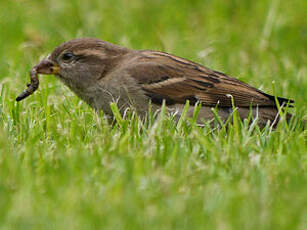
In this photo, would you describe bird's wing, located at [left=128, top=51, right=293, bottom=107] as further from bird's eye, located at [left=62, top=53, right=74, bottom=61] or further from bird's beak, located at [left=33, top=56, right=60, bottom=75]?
bird's beak, located at [left=33, top=56, right=60, bottom=75]

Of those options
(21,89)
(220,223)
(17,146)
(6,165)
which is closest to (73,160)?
(6,165)

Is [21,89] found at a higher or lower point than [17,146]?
higher

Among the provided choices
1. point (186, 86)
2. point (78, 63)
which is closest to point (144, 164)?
point (186, 86)

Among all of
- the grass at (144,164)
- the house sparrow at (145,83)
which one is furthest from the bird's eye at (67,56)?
the grass at (144,164)

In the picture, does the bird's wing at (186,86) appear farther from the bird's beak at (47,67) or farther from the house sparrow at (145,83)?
the bird's beak at (47,67)

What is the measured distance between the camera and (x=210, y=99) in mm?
5176

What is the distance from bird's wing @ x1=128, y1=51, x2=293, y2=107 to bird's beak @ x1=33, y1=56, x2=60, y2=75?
584 millimetres

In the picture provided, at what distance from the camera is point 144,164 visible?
3.62m

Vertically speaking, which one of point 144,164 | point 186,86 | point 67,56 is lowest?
point 144,164

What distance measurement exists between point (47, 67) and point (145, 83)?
2.57 feet

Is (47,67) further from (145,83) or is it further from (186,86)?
(186,86)

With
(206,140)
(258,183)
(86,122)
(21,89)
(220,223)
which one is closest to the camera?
(220,223)

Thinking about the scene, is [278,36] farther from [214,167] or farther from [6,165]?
[6,165]

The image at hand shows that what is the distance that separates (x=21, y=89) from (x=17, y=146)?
62.3 inches
